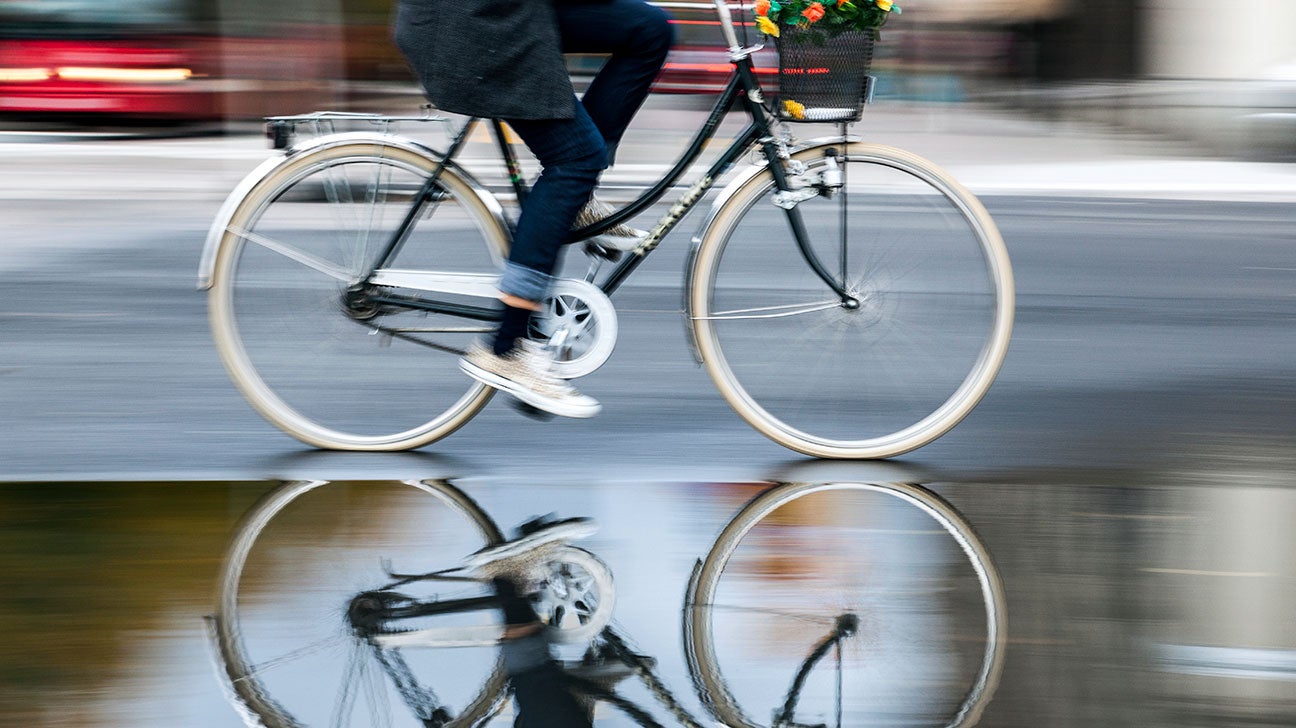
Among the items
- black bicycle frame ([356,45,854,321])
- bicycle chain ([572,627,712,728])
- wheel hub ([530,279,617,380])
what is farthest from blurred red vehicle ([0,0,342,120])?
bicycle chain ([572,627,712,728])

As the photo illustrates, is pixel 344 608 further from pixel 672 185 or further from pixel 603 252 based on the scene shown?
pixel 672 185

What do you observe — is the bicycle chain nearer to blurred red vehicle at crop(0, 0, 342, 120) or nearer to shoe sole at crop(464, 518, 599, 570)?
shoe sole at crop(464, 518, 599, 570)

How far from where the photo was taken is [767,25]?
4.03m

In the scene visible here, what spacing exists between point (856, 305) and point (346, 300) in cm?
148

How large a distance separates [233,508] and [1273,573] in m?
2.57

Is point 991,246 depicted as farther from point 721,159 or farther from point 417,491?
point 417,491

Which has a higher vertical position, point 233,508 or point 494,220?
point 494,220

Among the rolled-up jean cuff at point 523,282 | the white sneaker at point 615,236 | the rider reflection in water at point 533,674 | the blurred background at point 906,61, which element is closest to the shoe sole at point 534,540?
the rider reflection in water at point 533,674

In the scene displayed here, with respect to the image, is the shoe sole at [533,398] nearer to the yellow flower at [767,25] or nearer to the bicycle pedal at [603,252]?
the bicycle pedal at [603,252]

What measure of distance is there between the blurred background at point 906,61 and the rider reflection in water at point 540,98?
10.0 m

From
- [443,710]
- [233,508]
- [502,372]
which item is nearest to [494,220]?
[502,372]

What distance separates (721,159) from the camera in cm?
437

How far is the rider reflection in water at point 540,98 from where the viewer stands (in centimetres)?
398

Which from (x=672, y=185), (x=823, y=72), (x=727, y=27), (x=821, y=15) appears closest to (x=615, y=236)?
(x=672, y=185)
